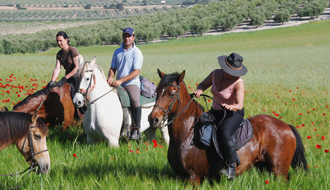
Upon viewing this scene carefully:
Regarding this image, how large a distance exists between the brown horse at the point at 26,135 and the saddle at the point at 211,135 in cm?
221

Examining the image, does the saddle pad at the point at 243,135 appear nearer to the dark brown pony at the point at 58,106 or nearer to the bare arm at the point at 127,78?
the bare arm at the point at 127,78

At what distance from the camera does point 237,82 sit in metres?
4.31

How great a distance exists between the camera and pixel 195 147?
427 cm

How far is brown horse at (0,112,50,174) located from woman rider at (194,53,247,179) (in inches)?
91.7

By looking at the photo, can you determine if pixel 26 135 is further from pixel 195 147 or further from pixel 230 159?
pixel 230 159

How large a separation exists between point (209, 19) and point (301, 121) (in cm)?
9205

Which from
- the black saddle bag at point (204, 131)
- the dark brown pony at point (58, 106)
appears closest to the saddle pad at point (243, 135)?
the black saddle bag at point (204, 131)

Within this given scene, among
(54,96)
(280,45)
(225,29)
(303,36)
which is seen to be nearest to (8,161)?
(54,96)

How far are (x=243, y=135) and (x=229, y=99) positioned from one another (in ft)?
1.98

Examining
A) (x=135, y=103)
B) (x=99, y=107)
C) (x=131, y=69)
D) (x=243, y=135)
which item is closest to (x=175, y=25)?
(x=131, y=69)

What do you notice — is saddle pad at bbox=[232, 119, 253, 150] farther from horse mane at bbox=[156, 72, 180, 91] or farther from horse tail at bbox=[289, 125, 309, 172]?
horse mane at bbox=[156, 72, 180, 91]

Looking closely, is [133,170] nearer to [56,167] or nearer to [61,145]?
[56,167]

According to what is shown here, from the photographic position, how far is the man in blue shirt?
625 centimetres

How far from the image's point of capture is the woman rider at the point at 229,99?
416cm
